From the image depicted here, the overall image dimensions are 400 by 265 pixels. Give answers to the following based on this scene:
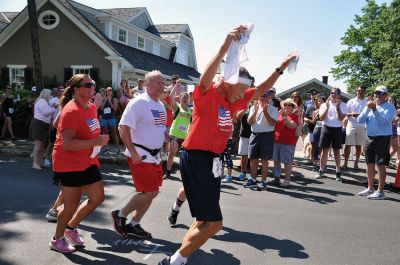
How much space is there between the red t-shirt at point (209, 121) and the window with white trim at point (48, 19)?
20351 mm

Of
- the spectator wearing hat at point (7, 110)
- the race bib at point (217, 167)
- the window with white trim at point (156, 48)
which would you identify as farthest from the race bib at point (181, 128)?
the window with white trim at point (156, 48)

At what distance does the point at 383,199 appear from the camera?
288 inches

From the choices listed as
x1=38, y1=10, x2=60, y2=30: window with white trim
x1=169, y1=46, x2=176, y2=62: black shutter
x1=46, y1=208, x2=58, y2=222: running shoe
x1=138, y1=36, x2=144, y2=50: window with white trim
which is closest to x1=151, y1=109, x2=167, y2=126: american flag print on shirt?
x1=46, y1=208, x2=58, y2=222: running shoe

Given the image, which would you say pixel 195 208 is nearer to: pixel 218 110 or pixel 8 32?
pixel 218 110

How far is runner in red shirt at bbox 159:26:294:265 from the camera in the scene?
328cm

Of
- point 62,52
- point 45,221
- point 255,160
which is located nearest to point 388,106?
point 255,160

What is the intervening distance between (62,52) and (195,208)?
66.0ft

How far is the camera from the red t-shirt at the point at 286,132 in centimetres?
820

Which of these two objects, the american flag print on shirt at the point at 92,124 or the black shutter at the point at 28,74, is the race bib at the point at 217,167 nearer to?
the american flag print on shirt at the point at 92,124

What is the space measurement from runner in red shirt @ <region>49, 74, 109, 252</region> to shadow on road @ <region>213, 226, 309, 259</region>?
1.69 m

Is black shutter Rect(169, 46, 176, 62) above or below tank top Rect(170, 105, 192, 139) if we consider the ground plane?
above

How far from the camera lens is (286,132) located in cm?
823

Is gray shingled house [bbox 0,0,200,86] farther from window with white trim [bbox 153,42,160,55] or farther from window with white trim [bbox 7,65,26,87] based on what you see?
window with white trim [bbox 153,42,160,55]

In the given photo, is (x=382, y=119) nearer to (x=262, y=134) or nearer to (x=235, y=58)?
(x=262, y=134)
